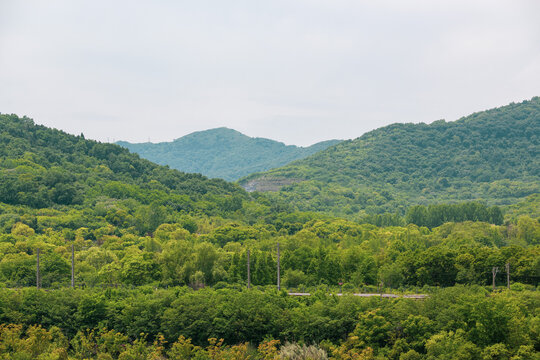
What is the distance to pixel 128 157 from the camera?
175m

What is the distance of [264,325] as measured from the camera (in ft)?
185

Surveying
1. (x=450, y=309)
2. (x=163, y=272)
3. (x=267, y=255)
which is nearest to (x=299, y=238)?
(x=267, y=255)

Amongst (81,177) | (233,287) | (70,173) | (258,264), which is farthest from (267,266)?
(81,177)

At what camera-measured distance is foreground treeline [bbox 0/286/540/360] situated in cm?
4962

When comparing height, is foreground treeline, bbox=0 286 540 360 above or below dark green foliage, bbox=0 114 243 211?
below

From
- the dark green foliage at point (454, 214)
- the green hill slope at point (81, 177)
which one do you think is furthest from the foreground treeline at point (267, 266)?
the dark green foliage at point (454, 214)

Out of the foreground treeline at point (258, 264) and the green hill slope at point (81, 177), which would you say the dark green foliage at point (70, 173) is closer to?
the green hill slope at point (81, 177)

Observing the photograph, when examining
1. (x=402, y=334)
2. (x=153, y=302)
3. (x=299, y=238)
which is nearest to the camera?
(x=402, y=334)

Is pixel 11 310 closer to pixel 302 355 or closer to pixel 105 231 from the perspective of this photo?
pixel 302 355

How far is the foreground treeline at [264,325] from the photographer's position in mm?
49625

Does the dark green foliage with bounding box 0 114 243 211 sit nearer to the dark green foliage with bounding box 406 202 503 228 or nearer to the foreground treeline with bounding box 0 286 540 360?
the dark green foliage with bounding box 406 202 503 228

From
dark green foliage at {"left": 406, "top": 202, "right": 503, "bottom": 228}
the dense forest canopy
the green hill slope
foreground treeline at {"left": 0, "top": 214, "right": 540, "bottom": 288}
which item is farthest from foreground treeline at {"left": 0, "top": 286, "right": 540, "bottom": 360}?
dark green foliage at {"left": 406, "top": 202, "right": 503, "bottom": 228}

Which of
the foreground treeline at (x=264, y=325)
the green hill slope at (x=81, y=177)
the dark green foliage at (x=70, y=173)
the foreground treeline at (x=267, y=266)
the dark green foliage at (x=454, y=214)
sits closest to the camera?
the foreground treeline at (x=264, y=325)

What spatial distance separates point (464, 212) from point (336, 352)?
4316 inches
